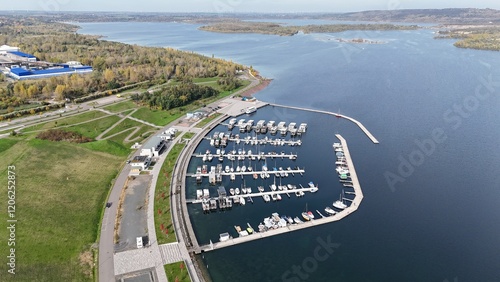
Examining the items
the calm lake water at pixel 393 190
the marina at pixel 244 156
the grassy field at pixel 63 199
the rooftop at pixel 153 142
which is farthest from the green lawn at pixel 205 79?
the marina at pixel 244 156

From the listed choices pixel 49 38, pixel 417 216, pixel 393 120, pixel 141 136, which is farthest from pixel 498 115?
pixel 49 38

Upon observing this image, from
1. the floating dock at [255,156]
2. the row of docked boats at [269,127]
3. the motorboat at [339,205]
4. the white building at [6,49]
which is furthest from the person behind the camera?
the white building at [6,49]

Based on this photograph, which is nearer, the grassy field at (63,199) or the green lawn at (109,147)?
the grassy field at (63,199)

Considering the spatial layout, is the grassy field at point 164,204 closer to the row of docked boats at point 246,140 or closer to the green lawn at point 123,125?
the row of docked boats at point 246,140

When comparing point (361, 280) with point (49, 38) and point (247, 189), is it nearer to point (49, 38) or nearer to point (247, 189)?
point (247, 189)

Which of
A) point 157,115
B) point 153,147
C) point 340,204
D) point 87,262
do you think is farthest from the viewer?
point 157,115

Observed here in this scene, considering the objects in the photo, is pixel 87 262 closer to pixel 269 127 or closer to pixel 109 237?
pixel 109 237

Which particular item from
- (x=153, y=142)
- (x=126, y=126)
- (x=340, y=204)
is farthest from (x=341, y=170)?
(x=126, y=126)

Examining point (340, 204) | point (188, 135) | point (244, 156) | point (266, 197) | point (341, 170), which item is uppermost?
point (341, 170)
